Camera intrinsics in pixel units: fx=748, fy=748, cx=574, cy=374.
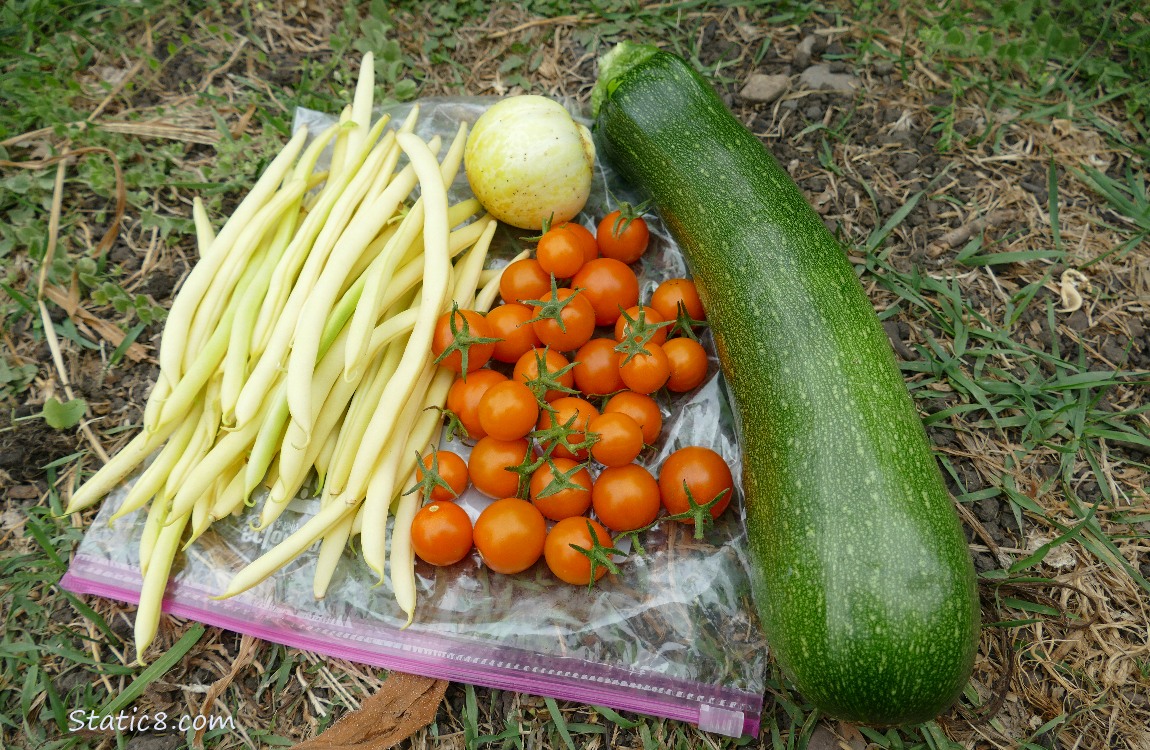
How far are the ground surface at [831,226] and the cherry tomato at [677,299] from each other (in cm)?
68

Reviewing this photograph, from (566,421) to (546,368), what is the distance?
0.16m

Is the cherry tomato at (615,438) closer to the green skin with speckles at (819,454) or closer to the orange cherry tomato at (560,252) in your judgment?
the green skin with speckles at (819,454)

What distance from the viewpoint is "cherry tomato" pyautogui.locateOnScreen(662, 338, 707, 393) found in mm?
2309

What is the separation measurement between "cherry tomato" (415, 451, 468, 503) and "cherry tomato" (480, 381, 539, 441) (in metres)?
0.16

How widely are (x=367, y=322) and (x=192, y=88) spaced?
1852mm

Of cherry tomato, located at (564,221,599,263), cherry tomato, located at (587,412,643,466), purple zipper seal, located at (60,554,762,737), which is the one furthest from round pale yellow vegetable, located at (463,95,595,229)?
purple zipper seal, located at (60,554,762,737)

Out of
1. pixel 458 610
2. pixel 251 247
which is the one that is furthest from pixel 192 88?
pixel 458 610

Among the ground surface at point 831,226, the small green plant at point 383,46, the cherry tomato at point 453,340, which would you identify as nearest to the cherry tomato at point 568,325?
the cherry tomato at point 453,340

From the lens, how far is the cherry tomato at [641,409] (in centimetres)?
223

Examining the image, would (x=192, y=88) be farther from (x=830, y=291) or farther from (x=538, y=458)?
(x=830, y=291)

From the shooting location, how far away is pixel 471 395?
7.30 ft

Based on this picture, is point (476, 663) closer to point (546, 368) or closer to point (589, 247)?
point (546, 368)

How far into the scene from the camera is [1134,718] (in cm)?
204

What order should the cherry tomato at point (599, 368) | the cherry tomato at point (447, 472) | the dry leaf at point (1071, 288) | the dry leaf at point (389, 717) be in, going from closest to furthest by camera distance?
the dry leaf at point (389, 717) < the cherry tomato at point (447, 472) < the cherry tomato at point (599, 368) < the dry leaf at point (1071, 288)
